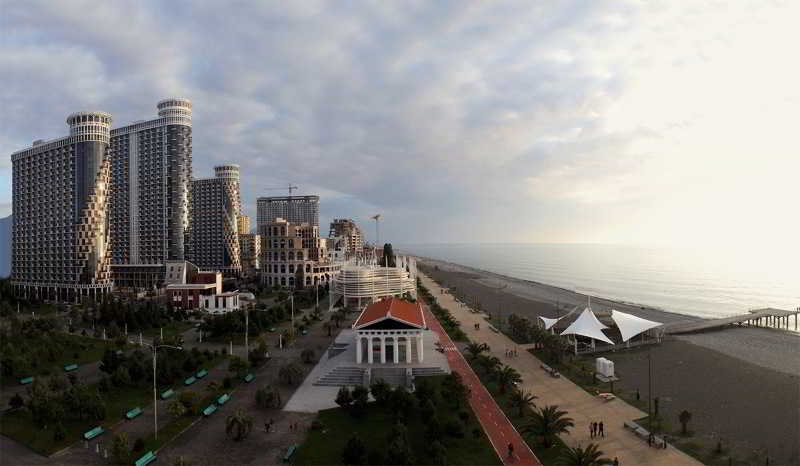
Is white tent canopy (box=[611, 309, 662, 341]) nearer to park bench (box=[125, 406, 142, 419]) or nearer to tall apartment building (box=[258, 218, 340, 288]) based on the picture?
park bench (box=[125, 406, 142, 419])

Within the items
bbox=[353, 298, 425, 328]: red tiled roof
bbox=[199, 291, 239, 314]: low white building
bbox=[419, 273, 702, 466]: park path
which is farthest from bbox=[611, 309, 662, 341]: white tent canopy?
bbox=[199, 291, 239, 314]: low white building

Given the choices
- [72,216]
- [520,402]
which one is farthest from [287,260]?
[520,402]

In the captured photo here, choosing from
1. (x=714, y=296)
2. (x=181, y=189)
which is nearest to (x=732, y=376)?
(x=714, y=296)

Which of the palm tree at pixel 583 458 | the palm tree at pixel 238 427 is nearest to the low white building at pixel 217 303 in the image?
the palm tree at pixel 238 427

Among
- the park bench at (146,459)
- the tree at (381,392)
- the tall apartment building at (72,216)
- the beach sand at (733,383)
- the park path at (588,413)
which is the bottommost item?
the beach sand at (733,383)

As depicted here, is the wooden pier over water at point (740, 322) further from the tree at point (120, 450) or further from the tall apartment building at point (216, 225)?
the tall apartment building at point (216, 225)

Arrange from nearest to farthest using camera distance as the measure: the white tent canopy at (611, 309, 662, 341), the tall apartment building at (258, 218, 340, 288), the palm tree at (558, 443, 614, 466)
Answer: the palm tree at (558, 443, 614, 466)
the white tent canopy at (611, 309, 662, 341)
the tall apartment building at (258, 218, 340, 288)
